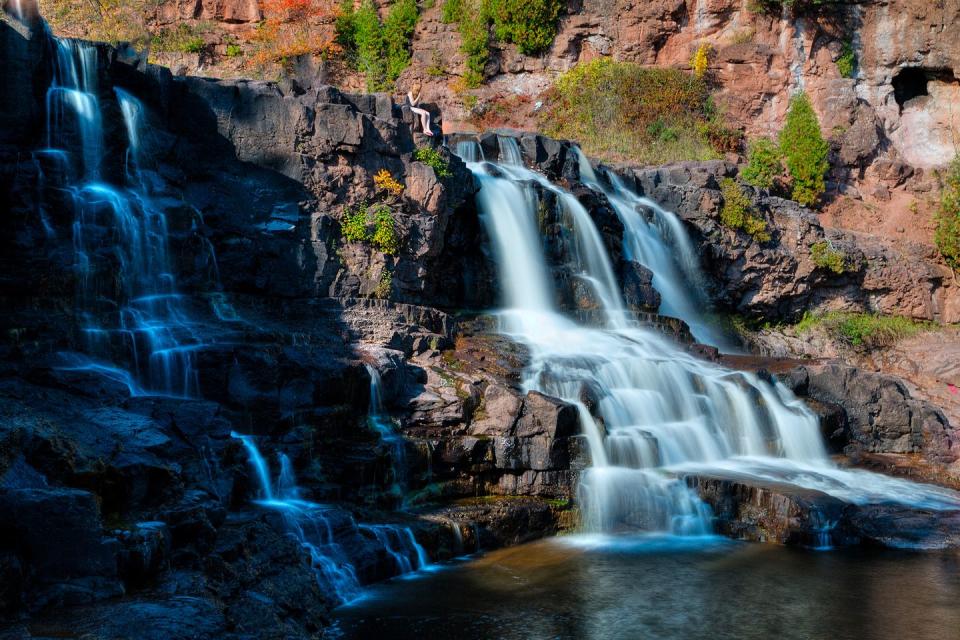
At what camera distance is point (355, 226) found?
14.4m

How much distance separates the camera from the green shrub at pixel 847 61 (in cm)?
2633

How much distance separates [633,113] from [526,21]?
558cm

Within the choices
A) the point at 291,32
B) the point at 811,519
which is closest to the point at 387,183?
the point at 811,519

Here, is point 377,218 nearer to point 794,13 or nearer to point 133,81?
point 133,81

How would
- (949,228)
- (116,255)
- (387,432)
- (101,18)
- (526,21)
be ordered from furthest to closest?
(526,21) < (101,18) < (949,228) < (116,255) < (387,432)

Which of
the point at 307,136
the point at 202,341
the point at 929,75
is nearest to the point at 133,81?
the point at 307,136

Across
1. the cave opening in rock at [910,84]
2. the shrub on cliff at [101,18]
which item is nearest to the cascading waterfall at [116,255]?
the shrub on cliff at [101,18]

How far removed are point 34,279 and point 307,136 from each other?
5420 millimetres

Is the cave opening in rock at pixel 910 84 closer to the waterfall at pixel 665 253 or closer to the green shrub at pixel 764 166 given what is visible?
the green shrub at pixel 764 166

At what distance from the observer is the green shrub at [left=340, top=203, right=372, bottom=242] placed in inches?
567

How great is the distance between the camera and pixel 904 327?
22016 millimetres

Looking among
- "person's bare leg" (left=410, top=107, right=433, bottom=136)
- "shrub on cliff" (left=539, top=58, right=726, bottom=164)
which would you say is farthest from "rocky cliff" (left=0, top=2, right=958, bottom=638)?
"shrub on cliff" (left=539, top=58, right=726, bottom=164)

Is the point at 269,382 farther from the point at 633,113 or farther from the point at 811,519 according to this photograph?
the point at 633,113

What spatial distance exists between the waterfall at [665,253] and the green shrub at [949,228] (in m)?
7.05
